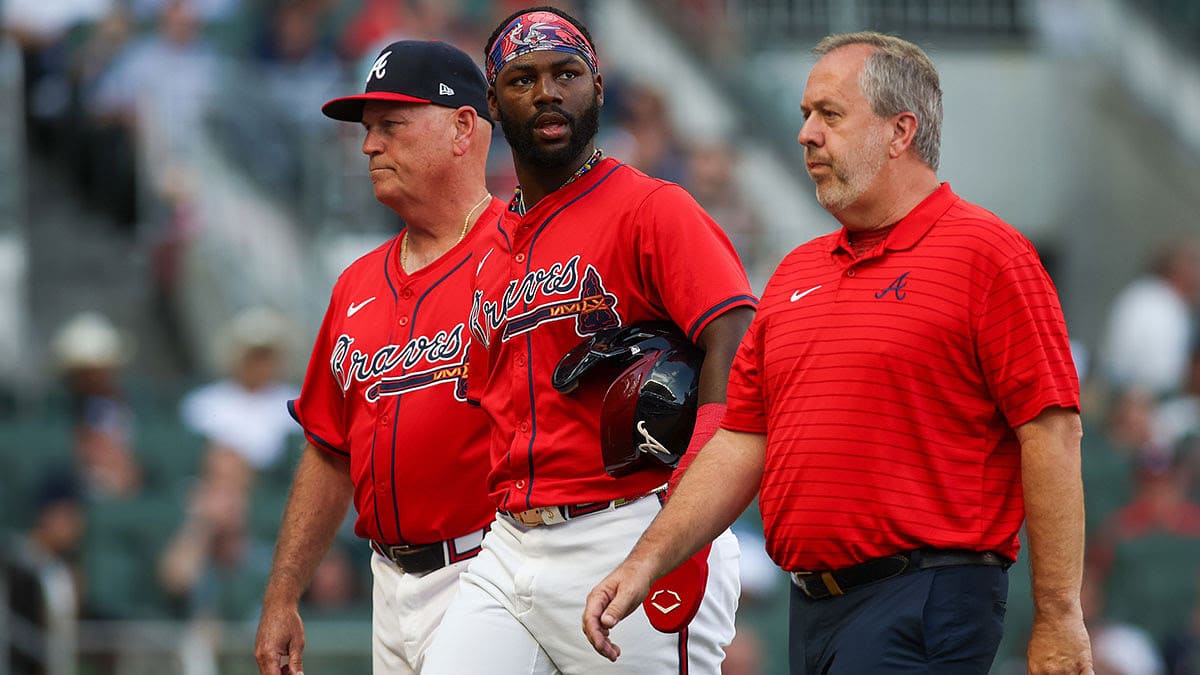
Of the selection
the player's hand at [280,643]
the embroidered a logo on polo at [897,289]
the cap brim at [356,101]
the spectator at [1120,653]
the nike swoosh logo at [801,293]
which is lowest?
the spectator at [1120,653]

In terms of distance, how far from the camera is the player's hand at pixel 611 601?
3996 millimetres

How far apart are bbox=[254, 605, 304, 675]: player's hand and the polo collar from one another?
2.17m

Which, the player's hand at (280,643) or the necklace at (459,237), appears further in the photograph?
the necklace at (459,237)

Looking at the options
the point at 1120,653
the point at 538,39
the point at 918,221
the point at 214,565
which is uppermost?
the point at 538,39

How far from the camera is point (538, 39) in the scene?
4777 millimetres

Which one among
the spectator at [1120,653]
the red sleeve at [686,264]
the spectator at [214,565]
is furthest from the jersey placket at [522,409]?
the spectator at [1120,653]

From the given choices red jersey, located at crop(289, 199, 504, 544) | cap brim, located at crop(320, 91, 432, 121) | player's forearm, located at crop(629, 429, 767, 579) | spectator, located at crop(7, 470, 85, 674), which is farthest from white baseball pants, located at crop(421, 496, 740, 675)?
spectator, located at crop(7, 470, 85, 674)

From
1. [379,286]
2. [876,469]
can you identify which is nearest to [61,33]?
[379,286]

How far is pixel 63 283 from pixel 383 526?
8.62m

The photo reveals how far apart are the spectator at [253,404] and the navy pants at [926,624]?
6.72 m

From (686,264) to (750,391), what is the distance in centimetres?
36

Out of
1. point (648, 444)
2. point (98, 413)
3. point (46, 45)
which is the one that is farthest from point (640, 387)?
point (46, 45)

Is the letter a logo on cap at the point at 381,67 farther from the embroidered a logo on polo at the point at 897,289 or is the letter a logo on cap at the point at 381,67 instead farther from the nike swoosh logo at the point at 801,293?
the embroidered a logo on polo at the point at 897,289

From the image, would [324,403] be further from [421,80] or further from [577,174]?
[577,174]
